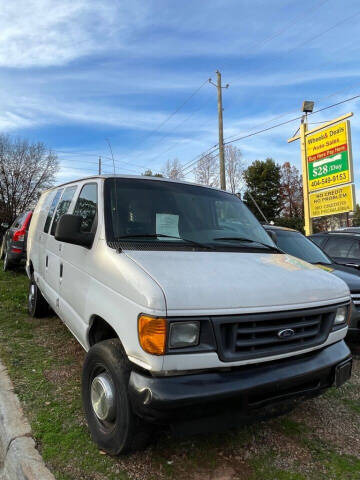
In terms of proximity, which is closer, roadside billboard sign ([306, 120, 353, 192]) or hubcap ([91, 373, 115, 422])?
hubcap ([91, 373, 115, 422])

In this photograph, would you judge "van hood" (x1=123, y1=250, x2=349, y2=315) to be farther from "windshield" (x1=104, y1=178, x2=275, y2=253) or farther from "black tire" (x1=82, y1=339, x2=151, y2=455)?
"black tire" (x1=82, y1=339, x2=151, y2=455)

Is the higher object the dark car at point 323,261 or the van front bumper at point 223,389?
the dark car at point 323,261

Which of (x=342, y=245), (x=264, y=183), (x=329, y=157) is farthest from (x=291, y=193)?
(x=342, y=245)

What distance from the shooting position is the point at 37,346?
4539 mm

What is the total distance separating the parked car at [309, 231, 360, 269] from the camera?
690 centimetres

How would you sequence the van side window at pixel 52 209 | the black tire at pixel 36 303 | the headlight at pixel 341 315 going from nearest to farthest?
1. the headlight at pixel 341 315
2. the van side window at pixel 52 209
3. the black tire at pixel 36 303

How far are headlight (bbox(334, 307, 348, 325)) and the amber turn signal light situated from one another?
1.44 m

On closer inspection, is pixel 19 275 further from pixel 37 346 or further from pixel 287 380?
pixel 287 380

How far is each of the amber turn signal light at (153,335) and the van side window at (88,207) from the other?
4.20 ft

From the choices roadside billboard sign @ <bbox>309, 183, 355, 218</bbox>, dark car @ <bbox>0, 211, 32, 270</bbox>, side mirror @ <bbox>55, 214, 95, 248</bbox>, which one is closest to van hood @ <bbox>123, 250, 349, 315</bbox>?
side mirror @ <bbox>55, 214, 95, 248</bbox>

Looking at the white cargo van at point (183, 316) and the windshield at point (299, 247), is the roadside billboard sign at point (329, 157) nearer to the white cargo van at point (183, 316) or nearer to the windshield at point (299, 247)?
the windshield at point (299, 247)

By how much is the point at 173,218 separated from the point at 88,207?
814mm

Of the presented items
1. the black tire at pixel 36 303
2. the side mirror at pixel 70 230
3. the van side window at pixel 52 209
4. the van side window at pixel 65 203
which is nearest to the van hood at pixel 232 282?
the side mirror at pixel 70 230

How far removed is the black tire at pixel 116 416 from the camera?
2.19 metres
